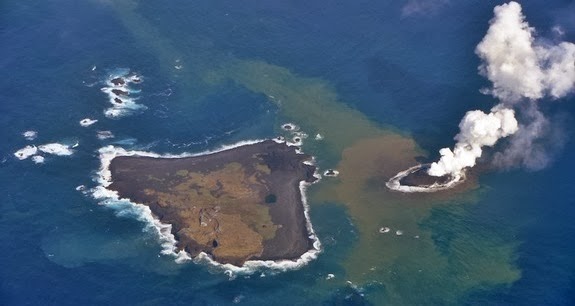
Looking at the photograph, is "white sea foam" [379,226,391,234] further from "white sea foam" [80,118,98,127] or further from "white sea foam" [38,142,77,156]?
"white sea foam" [80,118,98,127]

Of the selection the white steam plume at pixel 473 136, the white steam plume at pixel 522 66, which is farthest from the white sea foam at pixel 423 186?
the white steam plume at pixel 522 66

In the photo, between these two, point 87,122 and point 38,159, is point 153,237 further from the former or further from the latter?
point 87,122

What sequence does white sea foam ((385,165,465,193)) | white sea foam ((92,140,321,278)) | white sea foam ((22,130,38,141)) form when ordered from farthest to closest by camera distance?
white sea foam ((22,130,38,141)), white sea foam ((385,165,465,193)), white sea foam ((92,140,321,278))

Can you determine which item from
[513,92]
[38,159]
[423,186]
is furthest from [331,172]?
[38,159]

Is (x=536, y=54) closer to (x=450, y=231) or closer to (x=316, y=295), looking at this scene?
(x=450, y=231)

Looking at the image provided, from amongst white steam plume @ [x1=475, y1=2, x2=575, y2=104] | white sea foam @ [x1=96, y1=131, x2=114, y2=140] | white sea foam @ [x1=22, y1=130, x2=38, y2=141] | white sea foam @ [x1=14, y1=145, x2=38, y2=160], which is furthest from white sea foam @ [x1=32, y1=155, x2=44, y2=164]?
white steam plume @ [x1=475, y1=2, x2=575, y2=104]

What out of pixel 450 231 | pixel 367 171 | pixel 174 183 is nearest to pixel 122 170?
pixel 174 183
